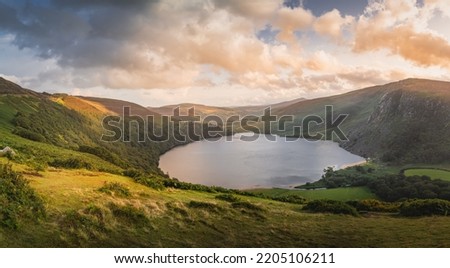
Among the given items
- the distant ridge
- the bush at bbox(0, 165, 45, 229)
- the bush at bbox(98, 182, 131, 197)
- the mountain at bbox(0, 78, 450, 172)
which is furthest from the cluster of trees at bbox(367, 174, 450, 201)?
the distant ridge

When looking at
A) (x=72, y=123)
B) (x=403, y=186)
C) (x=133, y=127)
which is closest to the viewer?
(x=403, y=186)

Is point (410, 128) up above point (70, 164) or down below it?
above

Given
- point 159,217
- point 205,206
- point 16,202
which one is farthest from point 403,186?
point 16,202

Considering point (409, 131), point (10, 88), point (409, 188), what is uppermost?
point (10, 88)

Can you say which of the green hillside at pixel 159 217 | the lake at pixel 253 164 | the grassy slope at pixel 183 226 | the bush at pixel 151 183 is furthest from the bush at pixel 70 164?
the lake at pixel 253 164

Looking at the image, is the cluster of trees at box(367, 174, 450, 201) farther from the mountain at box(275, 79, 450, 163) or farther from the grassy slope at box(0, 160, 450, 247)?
the grassy slope at box(0, 160, 450, 247)

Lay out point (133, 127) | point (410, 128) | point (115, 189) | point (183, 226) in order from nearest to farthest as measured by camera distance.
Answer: point (183, 226)
point (115, 189)
point (133, 127)
point (410, 128)

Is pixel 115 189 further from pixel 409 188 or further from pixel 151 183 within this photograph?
pixel 409 188
